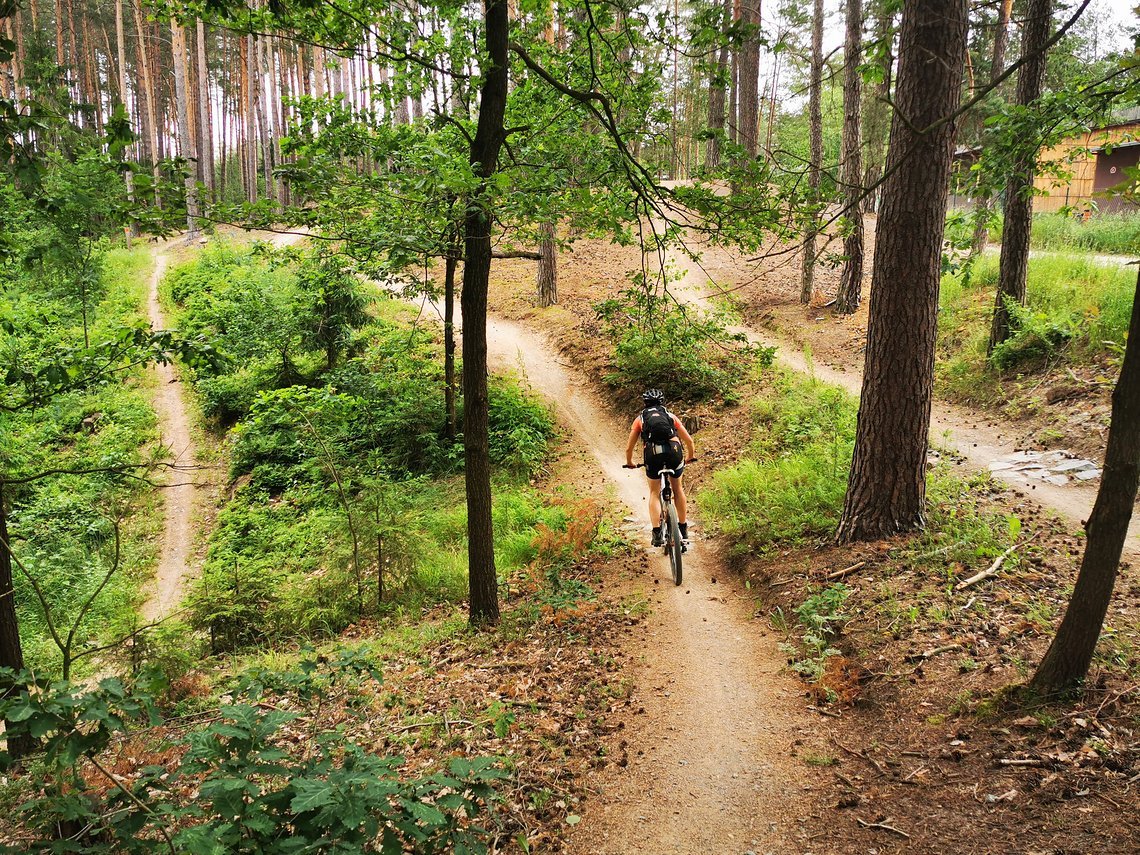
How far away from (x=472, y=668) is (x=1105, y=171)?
32.4 m

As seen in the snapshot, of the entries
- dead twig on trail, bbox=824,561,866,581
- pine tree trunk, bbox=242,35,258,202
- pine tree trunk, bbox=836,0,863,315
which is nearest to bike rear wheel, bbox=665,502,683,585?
dead twig on trail, bbox=824,561,866,581

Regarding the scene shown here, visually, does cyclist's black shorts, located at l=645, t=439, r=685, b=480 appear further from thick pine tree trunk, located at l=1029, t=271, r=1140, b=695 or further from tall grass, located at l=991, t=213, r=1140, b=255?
tall grass, located at l=991, t=213, r=1140, b=255

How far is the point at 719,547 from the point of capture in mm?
→ 8898

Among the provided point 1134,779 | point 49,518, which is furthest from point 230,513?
point 1134,779

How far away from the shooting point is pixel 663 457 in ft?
26.8

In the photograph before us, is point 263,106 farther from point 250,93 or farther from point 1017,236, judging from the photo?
point 1017,236

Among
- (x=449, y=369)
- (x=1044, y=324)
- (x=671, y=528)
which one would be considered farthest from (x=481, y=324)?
(x=1044, y=324)

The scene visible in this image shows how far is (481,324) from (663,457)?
2.96 meters

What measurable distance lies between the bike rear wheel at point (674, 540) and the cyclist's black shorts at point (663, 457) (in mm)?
442

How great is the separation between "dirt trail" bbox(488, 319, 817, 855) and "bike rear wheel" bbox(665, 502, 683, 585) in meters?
0.20

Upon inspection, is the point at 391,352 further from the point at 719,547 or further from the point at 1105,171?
the point at 1105,171

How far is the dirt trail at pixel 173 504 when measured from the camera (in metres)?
11.4

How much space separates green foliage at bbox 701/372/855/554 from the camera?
27.1 feet

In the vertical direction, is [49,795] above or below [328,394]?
below
